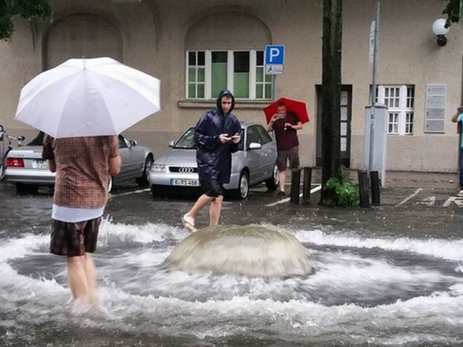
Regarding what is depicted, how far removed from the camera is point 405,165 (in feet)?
67.8

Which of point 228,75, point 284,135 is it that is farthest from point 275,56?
point 228,75

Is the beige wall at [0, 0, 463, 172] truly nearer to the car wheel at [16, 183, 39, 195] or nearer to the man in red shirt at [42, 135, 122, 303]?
the car wheel at [16, 183, 39, 195]

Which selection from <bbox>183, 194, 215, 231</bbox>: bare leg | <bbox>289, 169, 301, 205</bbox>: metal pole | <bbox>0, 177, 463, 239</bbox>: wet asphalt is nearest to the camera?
<bbox>183, 194, 215, 231</bbox>: bare leg

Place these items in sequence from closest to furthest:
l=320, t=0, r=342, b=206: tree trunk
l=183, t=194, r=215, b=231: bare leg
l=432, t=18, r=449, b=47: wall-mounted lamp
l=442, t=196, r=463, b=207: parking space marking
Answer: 1. l=183, t=194, r=215, b=231: bare leg
2. l=320, t=0, r=342, b=206: tree trunk
3. l=442, t=196, r=463, b=207: parking space marking
4. l=432, t=18, r=449, b=47: wall-mounted lamp

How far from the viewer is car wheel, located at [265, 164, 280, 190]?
1579cm

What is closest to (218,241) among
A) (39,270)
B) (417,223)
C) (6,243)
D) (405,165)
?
(39,270)

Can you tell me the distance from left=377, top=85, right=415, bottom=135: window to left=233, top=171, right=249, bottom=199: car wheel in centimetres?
810

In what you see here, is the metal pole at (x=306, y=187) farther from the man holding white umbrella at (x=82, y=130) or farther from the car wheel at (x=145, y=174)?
the man holding white umbrella at (x=82, y=130)

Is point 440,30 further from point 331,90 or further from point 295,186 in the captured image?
point 295,186

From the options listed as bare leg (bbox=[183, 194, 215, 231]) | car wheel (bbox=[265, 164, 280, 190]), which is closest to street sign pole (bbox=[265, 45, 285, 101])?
car wheel (bbox=[265, 164, 280, 190])

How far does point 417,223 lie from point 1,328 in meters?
7.35

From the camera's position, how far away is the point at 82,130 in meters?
5.06

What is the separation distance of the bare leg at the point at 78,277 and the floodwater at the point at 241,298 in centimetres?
14

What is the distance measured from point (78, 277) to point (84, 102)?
1406 mm
